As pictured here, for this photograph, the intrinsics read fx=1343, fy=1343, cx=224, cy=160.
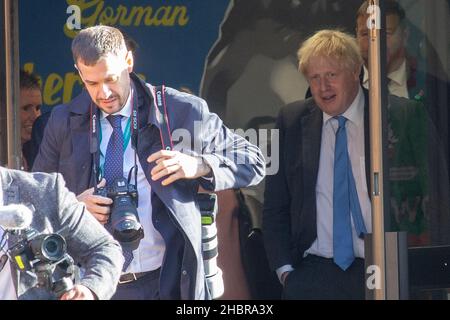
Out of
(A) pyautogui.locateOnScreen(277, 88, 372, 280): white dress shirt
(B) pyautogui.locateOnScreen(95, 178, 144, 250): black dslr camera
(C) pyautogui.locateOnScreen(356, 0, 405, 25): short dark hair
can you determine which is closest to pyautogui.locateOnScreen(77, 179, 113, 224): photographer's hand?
(B) pyautogui.locateOnScreen(95, 178, 144, 250): black dslr camera

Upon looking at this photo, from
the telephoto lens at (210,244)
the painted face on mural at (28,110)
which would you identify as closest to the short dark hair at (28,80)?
the painted face on mural at (28,110)

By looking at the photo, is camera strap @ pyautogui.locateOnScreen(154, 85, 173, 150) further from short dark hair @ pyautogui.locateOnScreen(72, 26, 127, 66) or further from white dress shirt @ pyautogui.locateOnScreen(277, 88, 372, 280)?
white dress shirt @ pyautogui.locateOnScreen(277, 88, 372, 280)

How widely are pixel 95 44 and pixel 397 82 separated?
4.62 ft

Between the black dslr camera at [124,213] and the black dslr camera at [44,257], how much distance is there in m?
0.26

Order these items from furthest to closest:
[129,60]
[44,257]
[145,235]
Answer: [129,60], [145,235], [44,257]

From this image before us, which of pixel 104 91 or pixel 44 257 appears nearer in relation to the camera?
pixel 44 257

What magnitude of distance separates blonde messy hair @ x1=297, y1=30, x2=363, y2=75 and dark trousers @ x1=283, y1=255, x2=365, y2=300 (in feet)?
2.93

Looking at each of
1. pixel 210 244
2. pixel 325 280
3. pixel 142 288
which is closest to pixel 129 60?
pixel 210 244

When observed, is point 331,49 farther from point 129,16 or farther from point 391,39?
point 129,16

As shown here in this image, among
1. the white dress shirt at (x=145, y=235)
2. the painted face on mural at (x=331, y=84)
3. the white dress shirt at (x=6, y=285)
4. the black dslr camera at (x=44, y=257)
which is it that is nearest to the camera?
the black dslr camera at (x=44, y=257)

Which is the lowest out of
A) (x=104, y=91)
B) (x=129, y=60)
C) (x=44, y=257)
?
(x=44, y=257)

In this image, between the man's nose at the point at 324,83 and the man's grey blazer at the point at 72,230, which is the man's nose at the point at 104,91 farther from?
the man's nose at the point at 324,83

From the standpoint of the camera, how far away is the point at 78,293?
5.98 meters

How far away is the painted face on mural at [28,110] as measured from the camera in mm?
6227
